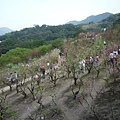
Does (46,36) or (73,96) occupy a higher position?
(73,96)

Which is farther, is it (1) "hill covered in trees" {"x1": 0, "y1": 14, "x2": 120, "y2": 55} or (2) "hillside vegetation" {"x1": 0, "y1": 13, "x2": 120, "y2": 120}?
(1) "hill covered in trees" {"x1": 0, "y1": 14, "x2": 120, "y2": 55}

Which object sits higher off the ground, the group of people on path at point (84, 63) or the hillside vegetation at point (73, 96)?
the group of people on path at point (84, 63)

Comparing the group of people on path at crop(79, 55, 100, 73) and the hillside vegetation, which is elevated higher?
the group of people on path at crop(79, 55, 100, 73)

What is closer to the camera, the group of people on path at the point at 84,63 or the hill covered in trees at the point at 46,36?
the group of people on path at the point at 84,63

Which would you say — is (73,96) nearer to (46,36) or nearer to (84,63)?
(84,63)

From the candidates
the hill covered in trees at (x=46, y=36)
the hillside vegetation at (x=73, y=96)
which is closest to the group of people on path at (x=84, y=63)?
the hillside vegetation at (x=73, y=96)

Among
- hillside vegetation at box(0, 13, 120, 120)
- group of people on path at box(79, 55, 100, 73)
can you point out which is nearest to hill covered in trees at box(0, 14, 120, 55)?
group of people on path at box(79, 55, 100, 73)

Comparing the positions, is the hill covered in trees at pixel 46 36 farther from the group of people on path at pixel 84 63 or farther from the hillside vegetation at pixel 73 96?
the hillside vegetation at pixel 73 96

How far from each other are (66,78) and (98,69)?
10.5 feet

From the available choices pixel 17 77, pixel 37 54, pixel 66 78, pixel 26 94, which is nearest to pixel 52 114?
pixel 26 94

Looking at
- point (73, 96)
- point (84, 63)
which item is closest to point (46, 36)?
point (84, 63)

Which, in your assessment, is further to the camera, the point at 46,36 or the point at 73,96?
the point at 46,36

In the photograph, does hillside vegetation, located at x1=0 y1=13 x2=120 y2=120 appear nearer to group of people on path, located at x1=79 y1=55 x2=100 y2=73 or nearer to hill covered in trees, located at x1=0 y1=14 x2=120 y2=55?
group of people on path, located at x1=79 y1=55 x2=100 y2=73

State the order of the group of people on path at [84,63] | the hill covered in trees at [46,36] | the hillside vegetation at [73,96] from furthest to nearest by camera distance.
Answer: the hill covered in trees at [46,36]
the group of people on path at [84,63]
the hillside vegetation at [73,96]
